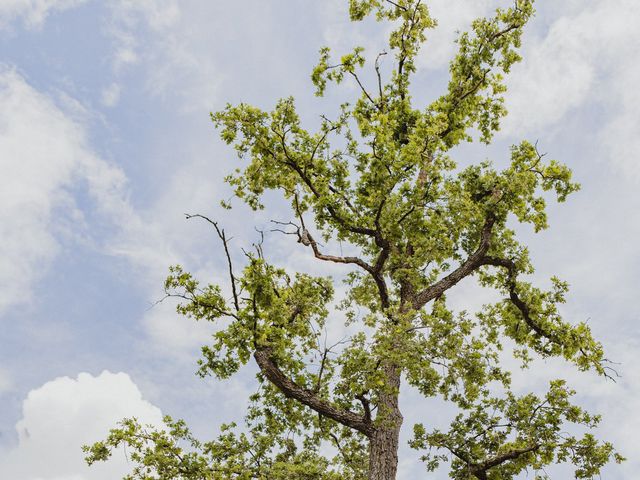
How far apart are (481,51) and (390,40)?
3.19 m

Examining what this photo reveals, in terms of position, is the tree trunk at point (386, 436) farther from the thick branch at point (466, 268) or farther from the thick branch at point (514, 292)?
the thick branch at point (514, 292)

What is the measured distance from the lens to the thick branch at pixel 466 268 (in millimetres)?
16719

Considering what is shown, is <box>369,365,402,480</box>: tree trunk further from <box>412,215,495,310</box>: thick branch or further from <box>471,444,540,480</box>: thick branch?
<box>412,215,495,310</box>: thick branch

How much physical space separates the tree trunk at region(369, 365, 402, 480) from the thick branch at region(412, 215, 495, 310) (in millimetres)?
3285

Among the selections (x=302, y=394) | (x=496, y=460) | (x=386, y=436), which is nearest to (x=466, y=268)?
(x=496, y=460)

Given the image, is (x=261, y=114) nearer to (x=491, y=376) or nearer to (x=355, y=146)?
(x=355, y=146)

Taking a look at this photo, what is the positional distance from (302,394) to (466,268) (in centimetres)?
647

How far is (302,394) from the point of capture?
46.6 ft

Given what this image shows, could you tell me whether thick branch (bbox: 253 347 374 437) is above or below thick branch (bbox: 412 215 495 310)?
below

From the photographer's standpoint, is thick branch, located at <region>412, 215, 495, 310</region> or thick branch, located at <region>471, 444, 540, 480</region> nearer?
thick branch, located at <region>471, 444, 540, 480</region>

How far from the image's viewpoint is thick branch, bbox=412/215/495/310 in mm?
16719

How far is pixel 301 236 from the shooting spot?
16031 millimetres

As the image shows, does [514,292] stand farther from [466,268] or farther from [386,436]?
[386,436]

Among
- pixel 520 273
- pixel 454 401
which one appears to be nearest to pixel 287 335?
pixel 454 401
